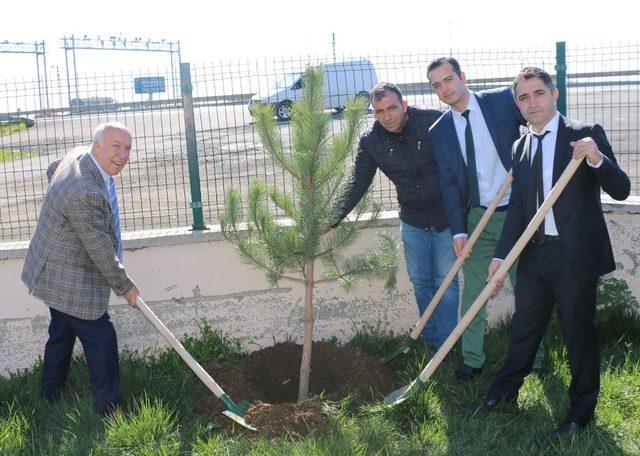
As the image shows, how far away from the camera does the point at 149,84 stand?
19.1 ft

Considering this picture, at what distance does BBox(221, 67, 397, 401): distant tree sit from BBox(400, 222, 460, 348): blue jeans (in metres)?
0.21

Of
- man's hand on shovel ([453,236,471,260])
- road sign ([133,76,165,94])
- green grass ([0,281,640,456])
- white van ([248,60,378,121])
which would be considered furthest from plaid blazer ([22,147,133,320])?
man's hand on shovel ([453,236,471,260])

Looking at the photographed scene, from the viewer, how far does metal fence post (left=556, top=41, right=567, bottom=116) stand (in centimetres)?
599

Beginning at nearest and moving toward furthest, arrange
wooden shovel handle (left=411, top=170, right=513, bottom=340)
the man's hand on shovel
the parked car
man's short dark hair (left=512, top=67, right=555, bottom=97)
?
man's short dark hair (left=512, top=67, right=555, bottom=97), wooden shovel handle (left=411, top=170, right=513, bottom=340), the man's hand on shovel, the parked car

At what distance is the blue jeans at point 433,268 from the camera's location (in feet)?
17.0

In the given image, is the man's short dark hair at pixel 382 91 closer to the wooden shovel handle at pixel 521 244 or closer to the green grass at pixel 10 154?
the wooden shovel handle at pixel 521 244

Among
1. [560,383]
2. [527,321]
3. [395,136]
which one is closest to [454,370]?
[560,383]

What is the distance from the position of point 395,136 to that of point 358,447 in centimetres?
192

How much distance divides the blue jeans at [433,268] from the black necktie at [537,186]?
3.52ft

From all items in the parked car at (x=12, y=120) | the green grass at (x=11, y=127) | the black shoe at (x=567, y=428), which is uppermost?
the parked car at (x=12, y=120)

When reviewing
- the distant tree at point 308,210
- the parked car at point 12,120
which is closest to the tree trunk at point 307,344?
the distant tree at point 308,210

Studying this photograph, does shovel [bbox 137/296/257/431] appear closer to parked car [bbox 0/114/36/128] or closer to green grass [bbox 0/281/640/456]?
green grass [bbox 0/281/640/456]

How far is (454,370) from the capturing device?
5.09 m

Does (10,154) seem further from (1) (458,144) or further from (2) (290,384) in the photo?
(1) (458,144)
